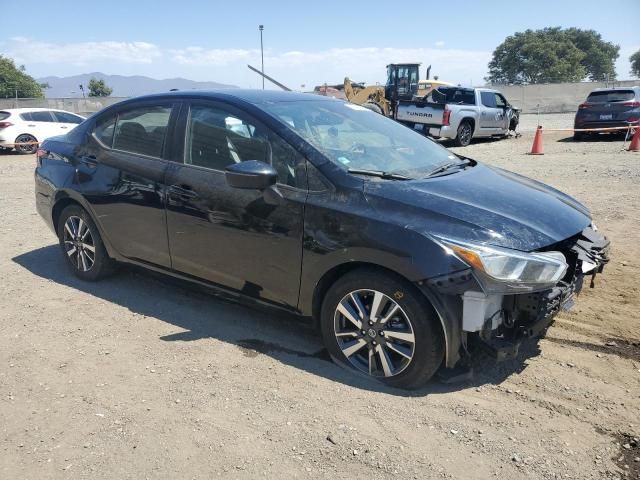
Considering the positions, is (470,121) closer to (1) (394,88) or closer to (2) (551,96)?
(1) (394,88)

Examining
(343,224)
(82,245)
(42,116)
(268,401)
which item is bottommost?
(268,401)

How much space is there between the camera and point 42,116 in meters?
16.7

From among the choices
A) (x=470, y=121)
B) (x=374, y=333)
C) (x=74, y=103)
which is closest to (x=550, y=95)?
(x=470, y=121)

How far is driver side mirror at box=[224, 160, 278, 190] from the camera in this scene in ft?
10.6

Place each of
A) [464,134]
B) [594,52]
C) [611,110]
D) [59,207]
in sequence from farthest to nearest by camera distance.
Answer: [594,52], [464,134], [611,110], [59,207]

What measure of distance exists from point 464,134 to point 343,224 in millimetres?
14649

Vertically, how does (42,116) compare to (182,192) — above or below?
below

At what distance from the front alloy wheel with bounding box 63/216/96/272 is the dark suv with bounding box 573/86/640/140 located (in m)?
15.8

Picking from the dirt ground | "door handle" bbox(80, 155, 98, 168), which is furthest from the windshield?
"door handle" bbox(80, 155, 98, 168)

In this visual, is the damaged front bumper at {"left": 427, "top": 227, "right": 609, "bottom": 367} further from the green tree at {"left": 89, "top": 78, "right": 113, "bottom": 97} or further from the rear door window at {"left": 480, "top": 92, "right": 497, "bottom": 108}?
the green tree at {"left": 89, "top": 78, "right": 113, "bottom": 97}

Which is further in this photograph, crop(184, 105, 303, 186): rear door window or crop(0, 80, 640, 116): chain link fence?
crop(0, 80, 640, 116): chain link fence

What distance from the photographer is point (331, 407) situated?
2.98 m

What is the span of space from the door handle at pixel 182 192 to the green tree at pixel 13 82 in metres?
69.3

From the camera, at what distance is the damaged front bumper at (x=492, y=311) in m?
2.77
